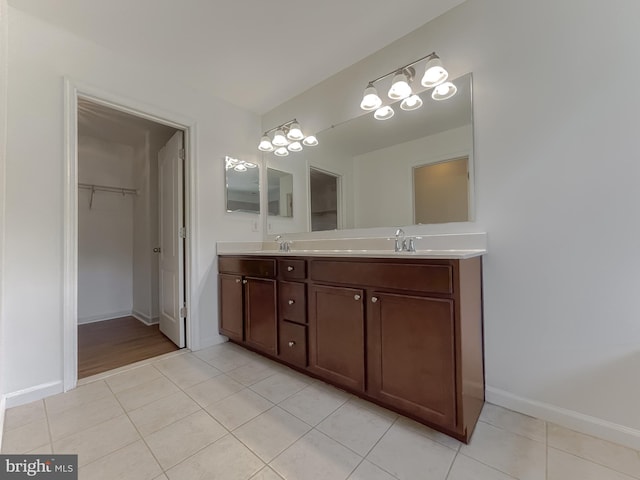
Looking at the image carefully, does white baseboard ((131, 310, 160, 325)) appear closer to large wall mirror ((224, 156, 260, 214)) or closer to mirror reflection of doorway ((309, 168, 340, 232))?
large wall mirror ((224, 156, 260, 214))

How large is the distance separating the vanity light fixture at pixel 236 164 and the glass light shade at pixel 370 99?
4.23ft

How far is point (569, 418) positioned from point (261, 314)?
1817mm

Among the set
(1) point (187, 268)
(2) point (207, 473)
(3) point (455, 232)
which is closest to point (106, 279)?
(1) point (187, 268)

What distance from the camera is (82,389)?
170cm

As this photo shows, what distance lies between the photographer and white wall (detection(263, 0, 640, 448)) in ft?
3.92

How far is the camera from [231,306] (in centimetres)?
231

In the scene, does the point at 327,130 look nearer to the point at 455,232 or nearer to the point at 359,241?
the point at 359,241

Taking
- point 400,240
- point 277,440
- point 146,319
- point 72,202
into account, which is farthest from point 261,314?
point 146,319

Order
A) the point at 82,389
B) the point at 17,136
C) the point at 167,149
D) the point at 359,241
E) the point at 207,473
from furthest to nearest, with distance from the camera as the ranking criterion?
the point at 167,149
the point at 359,241
the point at 82,389
the point at 17,136
the point at 207,473

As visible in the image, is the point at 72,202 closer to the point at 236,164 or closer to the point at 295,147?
the point at 236,164

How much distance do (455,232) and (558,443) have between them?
107 cm

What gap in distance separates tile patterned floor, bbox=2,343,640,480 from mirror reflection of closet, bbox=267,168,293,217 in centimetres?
152

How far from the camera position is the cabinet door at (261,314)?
1.95 m

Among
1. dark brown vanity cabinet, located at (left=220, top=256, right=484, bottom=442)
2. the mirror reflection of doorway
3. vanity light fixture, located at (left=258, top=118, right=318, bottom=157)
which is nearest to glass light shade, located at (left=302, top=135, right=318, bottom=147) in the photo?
vanity light fixture, located at (left=258, top=118, right=318, bottom=157)
